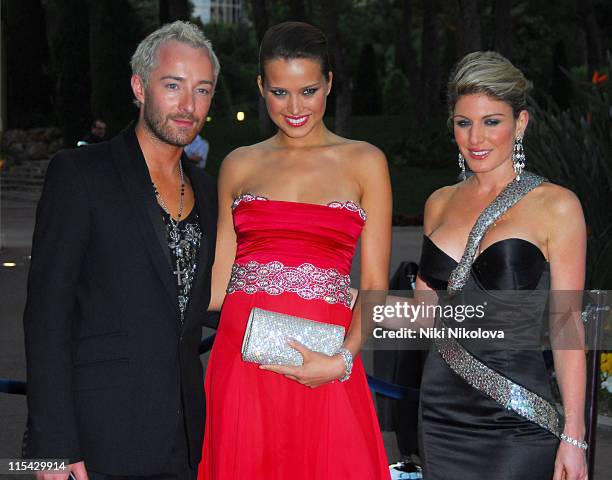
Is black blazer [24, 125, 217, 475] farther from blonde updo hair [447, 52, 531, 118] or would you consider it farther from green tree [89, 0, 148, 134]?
green tree [89, 0, 148, 134]

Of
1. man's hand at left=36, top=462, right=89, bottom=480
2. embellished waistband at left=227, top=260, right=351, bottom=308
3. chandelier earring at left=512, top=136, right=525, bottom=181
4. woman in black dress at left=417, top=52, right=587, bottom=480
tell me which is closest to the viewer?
man's hand at left=36, top=462, right=89, bottom=480

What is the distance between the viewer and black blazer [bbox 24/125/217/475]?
3113mm

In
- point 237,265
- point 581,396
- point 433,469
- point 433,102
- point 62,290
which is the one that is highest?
point 433,102

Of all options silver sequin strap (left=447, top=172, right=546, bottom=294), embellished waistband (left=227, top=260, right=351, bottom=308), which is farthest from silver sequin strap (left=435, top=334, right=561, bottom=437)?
embellished waistband (left=227, top=260, right=351, bottom=308)

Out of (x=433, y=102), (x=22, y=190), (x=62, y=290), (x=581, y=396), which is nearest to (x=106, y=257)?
(x=62, y=290)

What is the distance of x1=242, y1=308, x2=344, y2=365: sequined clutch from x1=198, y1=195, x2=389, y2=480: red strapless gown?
0.37m

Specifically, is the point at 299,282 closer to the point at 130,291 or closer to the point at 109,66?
the point at 130,291

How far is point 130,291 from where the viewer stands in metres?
3.24

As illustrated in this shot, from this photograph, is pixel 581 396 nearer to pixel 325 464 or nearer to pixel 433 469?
pixel 433 469

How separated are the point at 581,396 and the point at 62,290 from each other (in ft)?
5.96

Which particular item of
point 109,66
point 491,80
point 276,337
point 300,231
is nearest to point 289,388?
point 276,337

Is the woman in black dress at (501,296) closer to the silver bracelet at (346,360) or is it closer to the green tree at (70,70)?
the silver bracelet at (346,360)

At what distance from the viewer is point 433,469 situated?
12.0ft

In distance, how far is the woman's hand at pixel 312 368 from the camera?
11.1ft
